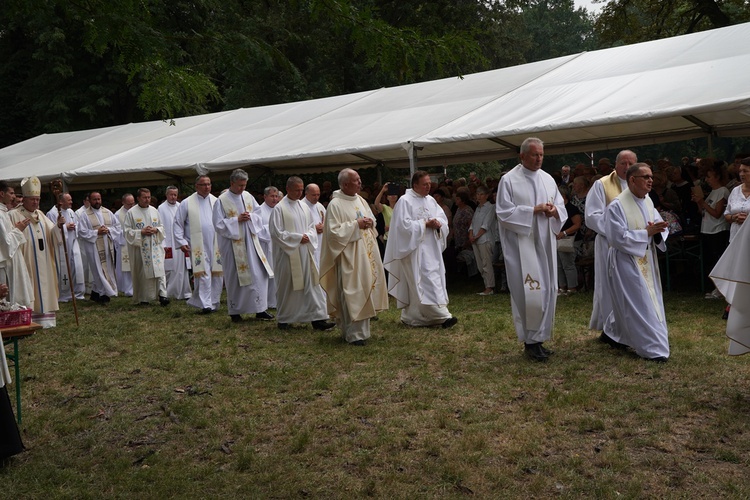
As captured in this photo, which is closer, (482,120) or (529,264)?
(529,264)

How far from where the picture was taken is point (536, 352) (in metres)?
7.67

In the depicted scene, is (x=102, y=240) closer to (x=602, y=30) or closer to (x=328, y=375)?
(x=328, y=375)

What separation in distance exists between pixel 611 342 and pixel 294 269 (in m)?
4.21

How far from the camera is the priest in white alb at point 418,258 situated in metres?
9.98

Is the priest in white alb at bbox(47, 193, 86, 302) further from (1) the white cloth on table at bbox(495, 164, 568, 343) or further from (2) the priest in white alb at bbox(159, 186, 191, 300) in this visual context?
(1) the white cloth on table at bbox(495, 164, 568, 343)

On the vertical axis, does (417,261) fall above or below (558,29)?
below

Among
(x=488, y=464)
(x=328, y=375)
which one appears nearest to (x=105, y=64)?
(x=328, y=375)

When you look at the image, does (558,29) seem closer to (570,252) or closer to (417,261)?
(570,252)

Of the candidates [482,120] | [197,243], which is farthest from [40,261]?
[482,120]

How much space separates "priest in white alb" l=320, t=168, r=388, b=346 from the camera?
29.3 feet

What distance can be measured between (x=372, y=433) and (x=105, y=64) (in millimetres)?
27953

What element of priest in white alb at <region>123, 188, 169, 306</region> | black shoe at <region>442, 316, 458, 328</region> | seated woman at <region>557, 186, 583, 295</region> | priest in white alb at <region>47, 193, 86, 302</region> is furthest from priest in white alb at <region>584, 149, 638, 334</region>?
priest in white alb at <region>47, 193, 86, 302</region>

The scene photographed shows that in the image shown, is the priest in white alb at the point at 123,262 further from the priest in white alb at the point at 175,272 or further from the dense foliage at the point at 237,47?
the dense foliage at the point at 237,47

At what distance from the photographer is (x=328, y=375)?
755cm
